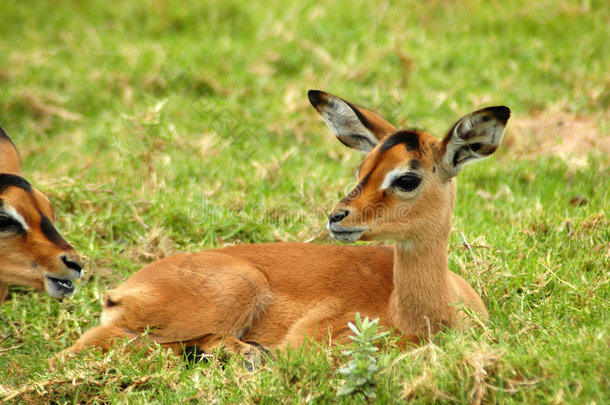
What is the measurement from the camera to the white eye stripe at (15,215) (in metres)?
4.35

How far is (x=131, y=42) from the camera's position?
10.2 m

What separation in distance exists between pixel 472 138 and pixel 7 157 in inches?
114

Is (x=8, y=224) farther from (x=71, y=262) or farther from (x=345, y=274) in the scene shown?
(x=345, y=274)

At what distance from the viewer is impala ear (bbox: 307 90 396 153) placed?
16.2ft

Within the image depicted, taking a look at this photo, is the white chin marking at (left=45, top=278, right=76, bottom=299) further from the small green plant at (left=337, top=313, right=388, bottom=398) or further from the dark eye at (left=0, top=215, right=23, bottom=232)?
the small green plant at (left=337, top=313, right=388, bottom=398)

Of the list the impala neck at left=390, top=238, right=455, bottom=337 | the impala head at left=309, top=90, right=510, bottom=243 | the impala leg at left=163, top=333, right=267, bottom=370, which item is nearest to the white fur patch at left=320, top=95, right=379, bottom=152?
the impala head at left=309, top=90, right=510, bottom=243

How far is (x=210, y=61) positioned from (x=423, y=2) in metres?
3.05

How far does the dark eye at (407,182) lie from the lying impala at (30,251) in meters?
1.82

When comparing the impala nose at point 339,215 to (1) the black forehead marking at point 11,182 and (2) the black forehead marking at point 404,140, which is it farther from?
(1) the black forehead marking at point 11,182

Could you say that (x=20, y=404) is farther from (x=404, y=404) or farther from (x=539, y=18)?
(x=539, y=18)

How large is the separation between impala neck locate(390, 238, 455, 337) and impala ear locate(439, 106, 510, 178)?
46cm

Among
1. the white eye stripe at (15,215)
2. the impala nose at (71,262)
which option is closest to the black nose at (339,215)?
the impala nose at (71,262)

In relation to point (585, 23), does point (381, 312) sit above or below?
below

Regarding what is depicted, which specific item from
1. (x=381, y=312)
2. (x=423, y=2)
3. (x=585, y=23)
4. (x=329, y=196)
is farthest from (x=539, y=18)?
(x=381, y=312)
